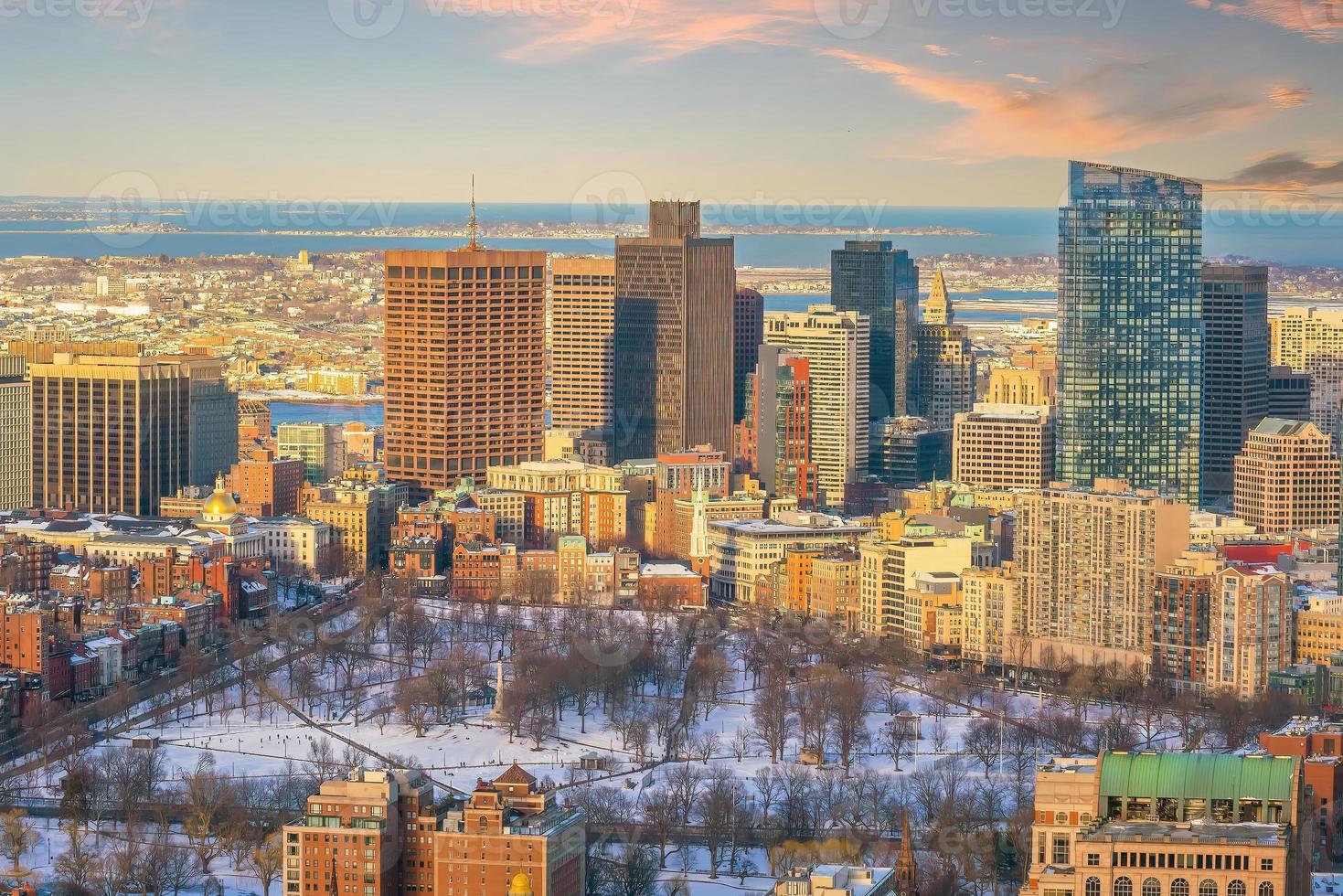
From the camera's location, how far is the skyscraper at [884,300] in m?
80.2

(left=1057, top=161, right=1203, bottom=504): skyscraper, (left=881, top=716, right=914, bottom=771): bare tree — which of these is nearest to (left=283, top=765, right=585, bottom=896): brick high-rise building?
(left=881, top=716, right=914, bottom=771): bare tree

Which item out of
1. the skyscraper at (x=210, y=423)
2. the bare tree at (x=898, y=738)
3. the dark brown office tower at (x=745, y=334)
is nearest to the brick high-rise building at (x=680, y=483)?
the dark brown office tower at (x=745, y=334)

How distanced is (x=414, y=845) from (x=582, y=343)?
42556mm

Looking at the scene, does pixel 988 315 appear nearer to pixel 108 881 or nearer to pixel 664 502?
pixel 664 502

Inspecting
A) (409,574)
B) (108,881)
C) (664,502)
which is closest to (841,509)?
(664,502)

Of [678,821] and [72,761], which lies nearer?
[678,821]

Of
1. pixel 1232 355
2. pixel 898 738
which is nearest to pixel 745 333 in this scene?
pixel 1232 355

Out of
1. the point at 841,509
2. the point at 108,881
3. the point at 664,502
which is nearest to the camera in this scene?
the point at 108,881

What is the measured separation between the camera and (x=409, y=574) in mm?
59656

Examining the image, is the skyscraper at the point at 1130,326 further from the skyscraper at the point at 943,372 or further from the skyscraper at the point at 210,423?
the skyscraper at the point at 210,423

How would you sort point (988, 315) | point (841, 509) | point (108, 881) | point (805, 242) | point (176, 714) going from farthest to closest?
1. point (988, 315)
2. point (805, 242)
3. point (841, 509)
4. point (176, 714)
5. point (108, 881)

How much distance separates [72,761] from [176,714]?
12.9 ft

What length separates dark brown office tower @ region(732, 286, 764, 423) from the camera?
75812 millimetres

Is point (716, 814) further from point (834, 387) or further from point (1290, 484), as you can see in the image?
point (834, 387)
